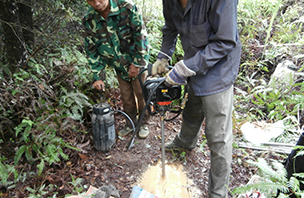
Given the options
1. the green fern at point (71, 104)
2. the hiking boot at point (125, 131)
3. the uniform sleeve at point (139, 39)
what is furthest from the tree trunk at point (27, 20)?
the hiking boot at point (125, 131)

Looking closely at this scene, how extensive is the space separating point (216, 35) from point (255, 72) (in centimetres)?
339

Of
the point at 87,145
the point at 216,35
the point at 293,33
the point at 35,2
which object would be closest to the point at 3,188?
the point at 87,145

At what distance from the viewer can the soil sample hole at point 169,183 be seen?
2.38m

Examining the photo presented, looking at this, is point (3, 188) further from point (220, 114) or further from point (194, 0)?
point (194, 0)

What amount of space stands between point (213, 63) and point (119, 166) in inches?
79.8

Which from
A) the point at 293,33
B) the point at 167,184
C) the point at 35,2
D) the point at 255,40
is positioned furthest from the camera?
the point at 255,40

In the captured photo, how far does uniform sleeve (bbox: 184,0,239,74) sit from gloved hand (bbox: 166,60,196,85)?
39 mm

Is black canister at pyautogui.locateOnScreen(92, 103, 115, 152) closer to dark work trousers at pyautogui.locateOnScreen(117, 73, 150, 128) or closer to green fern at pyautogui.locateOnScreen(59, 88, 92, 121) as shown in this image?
green fern at pyautogui.locateOnScreen(59, 88, 92, 121)

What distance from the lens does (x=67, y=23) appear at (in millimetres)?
3129

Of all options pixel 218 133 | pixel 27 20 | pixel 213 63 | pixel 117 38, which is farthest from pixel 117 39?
pixel 218 133

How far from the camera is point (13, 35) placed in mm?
2588

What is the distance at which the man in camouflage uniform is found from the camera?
241 cm

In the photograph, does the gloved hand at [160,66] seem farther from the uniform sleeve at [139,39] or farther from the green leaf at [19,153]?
the green leaf at [19,153]

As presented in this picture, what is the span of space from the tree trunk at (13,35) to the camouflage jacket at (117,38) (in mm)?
923
